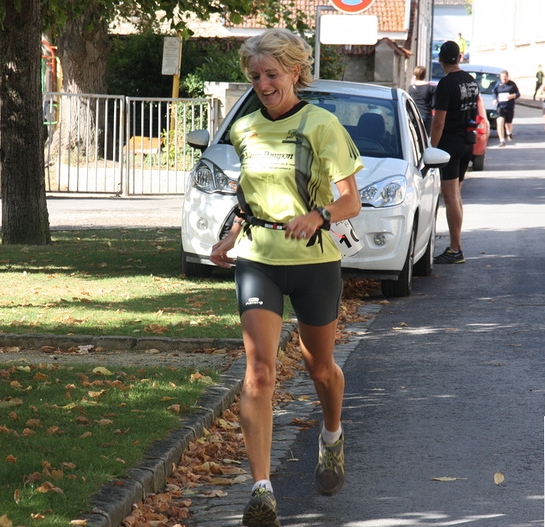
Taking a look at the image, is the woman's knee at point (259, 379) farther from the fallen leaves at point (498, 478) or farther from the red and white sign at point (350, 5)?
the red and white sign at point (350, 5)

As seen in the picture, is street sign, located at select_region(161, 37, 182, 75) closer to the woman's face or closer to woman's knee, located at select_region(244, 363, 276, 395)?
the woman's face

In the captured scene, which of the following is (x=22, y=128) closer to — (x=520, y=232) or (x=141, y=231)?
(x=141, y=231)

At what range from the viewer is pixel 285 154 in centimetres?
482

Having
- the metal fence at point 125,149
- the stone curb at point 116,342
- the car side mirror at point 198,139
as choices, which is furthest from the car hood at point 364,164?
the metal fence at point 125,149

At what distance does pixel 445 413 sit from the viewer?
6.71m

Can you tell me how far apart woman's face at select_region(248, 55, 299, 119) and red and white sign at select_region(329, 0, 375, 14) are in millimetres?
10973

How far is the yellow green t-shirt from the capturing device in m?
4.81

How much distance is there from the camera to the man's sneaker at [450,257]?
13.4 metres

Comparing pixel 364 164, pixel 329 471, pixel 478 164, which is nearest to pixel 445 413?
pixel 329 471

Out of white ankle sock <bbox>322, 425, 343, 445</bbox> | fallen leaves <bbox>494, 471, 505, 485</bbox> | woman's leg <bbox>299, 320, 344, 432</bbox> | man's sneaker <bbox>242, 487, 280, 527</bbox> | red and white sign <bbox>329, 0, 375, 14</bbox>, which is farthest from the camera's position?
red and white sign <bbox>329, 0, 375, 14</bbox>

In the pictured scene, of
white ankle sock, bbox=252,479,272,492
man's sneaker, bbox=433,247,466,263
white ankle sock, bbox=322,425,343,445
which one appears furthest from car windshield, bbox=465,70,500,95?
white ankle sock, bbox=252,479,272,492

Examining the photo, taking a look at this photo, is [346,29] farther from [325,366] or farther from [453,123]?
[325,366]

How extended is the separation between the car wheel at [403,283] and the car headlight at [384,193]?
0.53 metres

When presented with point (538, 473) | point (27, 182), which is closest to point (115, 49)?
point (27, 182)
